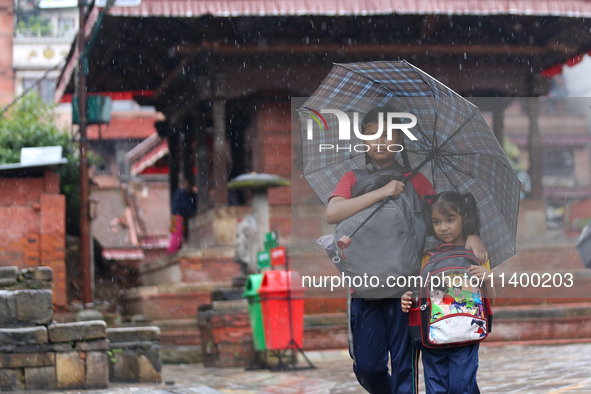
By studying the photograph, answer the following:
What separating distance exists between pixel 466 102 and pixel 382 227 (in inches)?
35.0

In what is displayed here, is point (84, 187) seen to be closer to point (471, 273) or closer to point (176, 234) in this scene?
point (176, 234)

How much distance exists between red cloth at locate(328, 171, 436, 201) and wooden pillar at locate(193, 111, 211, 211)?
11.1 meters

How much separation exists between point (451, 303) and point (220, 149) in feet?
33.7

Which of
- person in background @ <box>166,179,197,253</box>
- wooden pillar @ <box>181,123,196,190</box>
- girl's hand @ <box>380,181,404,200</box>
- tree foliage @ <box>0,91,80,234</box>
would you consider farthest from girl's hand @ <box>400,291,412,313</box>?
wooden pillar @ <box>181,123,196,190</box>

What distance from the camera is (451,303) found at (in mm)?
4254

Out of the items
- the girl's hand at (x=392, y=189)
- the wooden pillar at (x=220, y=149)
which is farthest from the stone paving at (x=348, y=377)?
the wooden pillar at (x=220, y=149)

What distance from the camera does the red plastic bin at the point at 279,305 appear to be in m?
9.16

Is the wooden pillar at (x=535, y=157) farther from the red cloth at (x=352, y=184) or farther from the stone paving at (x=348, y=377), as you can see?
the red cloth at (x=352, y=184)

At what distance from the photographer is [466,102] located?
14.3ft

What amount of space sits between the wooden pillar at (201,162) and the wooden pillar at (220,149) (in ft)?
4.47

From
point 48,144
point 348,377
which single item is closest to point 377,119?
point 348,377

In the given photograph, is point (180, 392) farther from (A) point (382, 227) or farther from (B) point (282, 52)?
(B) point (282, 52)

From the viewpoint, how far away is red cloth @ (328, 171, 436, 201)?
4547 mm

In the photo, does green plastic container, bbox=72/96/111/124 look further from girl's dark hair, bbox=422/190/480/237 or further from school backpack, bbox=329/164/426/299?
girl's dark hair, bbox=422/190/480/237
